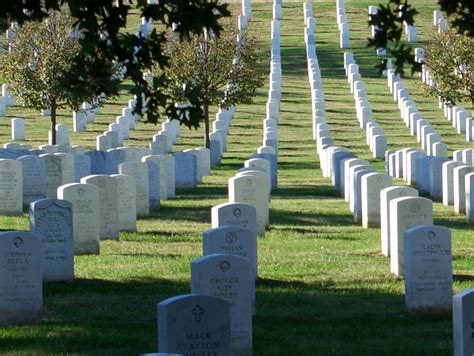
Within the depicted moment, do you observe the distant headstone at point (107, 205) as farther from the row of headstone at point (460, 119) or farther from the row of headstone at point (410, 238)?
the row of headstone at point (460, 119)

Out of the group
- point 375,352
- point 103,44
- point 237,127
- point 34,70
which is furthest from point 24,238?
point 237,127

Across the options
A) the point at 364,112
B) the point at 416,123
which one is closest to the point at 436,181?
the point at 416,123

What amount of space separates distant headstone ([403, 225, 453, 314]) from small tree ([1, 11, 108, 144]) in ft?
79.0

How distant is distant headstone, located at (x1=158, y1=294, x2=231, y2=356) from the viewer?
10.3 metres

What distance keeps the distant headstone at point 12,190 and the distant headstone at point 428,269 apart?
11234 mm

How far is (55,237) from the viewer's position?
16.6 metres

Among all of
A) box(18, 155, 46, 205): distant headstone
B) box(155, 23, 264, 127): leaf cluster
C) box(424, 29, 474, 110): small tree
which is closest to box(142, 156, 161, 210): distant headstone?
box(18, 155, 46, 205): distant headstone

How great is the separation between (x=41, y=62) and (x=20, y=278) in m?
25.0

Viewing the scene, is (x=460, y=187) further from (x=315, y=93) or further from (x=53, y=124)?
(x=315, y=93)

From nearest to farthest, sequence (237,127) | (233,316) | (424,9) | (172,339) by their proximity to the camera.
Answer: (172,339) < (233,316) < (237,127) < (424,9)

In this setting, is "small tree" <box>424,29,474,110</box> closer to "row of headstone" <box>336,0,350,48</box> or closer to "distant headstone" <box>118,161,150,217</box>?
"distant headstone" <box>118,161,150,217</box>

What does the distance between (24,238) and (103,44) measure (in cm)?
211

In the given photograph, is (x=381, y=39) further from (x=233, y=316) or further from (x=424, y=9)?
(x=424, y=9)

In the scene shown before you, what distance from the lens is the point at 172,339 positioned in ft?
33.8
